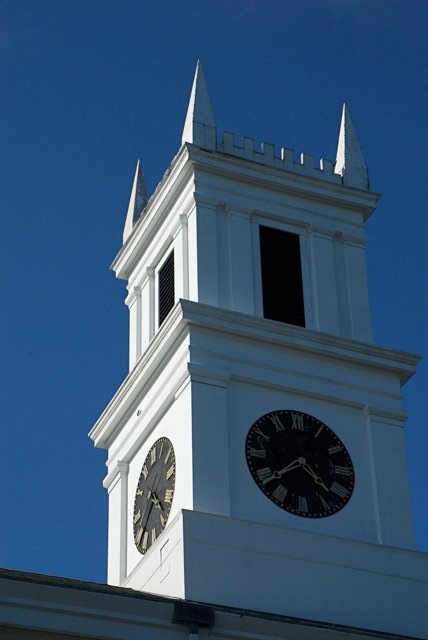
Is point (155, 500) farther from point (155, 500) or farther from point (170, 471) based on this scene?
point (170, 471)

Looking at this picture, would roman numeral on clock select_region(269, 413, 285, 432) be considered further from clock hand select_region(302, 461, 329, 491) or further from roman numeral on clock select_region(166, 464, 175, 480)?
roman numeral on clock select_region(166, 464, 175, 480)

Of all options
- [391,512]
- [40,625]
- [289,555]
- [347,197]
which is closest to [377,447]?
[391,512]

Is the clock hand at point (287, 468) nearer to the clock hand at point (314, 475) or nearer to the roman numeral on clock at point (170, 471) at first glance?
the clock hand at point (314, 475)

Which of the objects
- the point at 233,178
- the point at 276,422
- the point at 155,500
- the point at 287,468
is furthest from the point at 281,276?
the point at 155,500

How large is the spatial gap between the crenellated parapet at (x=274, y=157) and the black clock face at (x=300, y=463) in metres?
7.20

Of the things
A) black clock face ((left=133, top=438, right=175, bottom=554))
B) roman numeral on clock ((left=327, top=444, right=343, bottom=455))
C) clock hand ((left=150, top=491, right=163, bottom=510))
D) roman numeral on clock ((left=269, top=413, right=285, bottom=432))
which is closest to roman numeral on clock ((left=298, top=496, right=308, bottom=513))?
roman numeral on clock ((left=327, top=444, right=343, bottom=455))

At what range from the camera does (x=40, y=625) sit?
30719 mm

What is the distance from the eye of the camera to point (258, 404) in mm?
37969

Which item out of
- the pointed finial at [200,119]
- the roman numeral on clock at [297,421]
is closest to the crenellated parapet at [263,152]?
the pointed finial at [200,119]

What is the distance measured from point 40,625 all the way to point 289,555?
662 centimetres

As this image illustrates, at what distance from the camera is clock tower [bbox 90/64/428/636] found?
3547cm

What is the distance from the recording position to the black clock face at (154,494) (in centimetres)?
3741

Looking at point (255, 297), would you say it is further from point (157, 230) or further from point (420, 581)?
point (420, 581)

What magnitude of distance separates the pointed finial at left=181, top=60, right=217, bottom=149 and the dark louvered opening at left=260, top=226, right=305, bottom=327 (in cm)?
257
